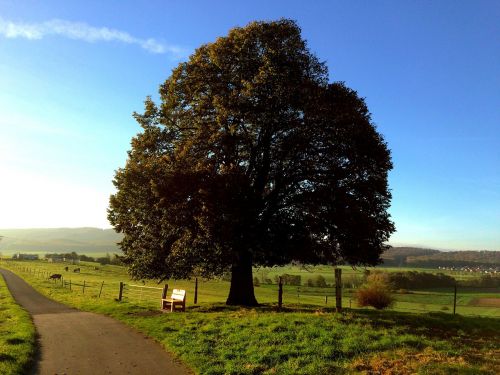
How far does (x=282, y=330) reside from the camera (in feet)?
51.2

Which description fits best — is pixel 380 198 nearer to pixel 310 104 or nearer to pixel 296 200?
pixel 296 200

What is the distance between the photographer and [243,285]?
87.6ft

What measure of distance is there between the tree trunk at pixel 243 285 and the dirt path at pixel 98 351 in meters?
8.04

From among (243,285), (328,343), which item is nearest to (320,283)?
(243,285)

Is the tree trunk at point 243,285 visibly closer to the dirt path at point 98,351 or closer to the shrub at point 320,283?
the dirt path at point 98,351

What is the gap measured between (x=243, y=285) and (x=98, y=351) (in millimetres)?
13092

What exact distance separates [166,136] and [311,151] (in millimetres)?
9915

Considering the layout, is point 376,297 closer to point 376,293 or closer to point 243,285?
point 376,293

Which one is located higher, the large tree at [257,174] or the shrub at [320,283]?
the large tree at [257,174]

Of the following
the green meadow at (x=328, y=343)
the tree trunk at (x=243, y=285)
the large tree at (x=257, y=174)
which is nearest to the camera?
the green meadow at (x=328, y=343)

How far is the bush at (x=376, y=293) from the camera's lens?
3066cm

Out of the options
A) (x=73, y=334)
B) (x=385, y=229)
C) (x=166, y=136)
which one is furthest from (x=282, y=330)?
(x=166, y=136)

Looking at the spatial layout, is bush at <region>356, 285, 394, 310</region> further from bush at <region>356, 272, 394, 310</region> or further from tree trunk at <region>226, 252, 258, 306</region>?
tree trunk at <region>226, 252, 258, 306</region>

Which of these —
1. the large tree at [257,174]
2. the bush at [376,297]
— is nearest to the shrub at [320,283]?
the bush at [376,297]
